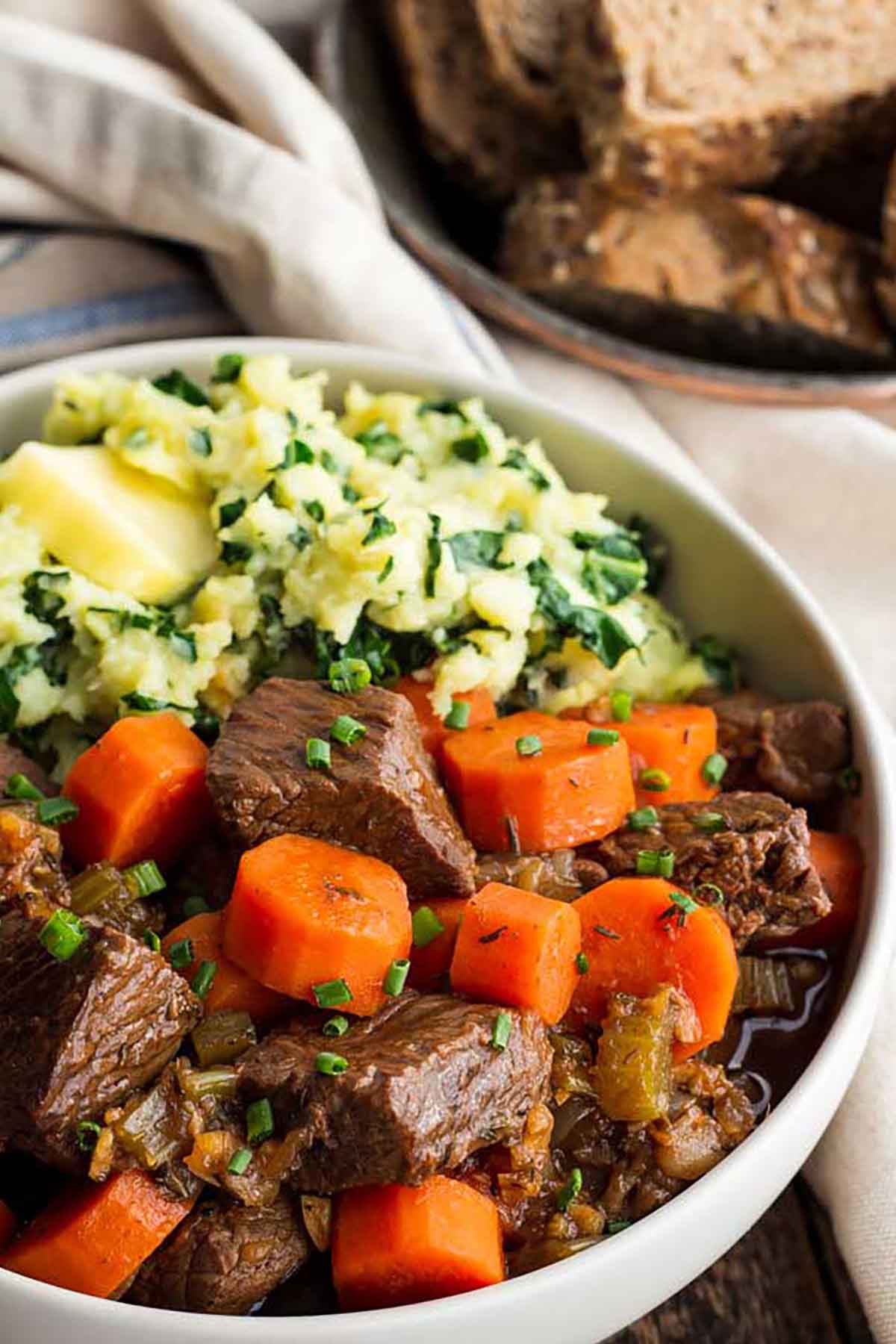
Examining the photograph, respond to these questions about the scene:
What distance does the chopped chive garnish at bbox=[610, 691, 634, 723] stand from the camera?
3633mm

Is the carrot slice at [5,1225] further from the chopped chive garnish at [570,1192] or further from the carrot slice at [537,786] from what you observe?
the carrot slice at [537,786]

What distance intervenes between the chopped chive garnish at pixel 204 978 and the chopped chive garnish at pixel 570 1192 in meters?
0.80

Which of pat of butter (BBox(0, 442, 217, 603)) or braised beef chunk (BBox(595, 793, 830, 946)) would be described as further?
pat of butter (BBox(0, 442, 217, 603))

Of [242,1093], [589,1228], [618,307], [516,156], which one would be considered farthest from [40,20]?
[589,1228]

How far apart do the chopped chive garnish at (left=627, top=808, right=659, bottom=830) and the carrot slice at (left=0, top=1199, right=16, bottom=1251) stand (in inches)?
60.5

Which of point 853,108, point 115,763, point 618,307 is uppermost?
point 853,108

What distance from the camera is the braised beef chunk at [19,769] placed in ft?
11.0

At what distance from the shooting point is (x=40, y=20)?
494cm

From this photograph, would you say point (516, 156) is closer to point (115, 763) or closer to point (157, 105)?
point (157, 105)

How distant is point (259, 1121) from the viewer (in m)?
2.81

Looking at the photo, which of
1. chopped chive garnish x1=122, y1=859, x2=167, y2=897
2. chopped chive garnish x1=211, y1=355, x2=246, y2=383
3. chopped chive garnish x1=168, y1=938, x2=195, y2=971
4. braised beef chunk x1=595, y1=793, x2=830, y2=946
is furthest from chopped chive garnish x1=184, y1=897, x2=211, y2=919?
chopped chive garnish x1=211, y1=355, x2=246, y2=383

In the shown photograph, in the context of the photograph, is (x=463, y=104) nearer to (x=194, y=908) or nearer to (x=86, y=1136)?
(x=194, y=908)

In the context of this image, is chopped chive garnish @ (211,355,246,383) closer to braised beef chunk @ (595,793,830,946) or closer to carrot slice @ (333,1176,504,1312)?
braised beef chunk @ (595,793,830,946)

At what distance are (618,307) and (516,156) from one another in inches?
28.3
